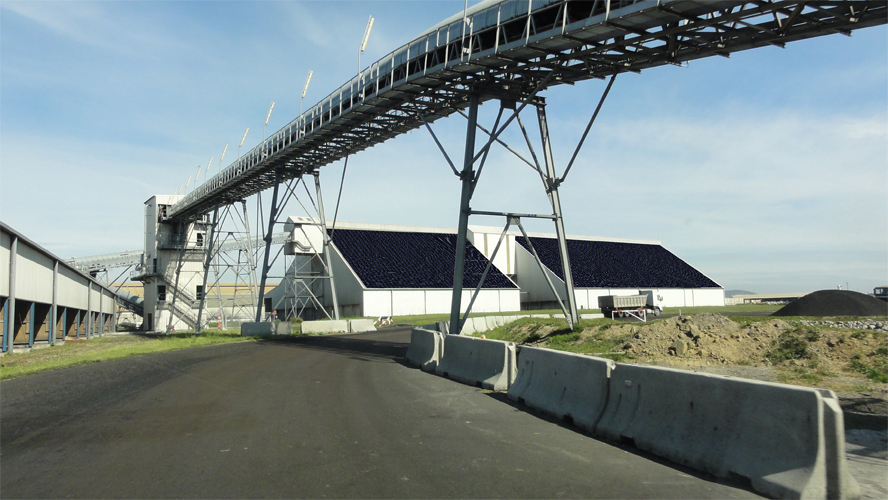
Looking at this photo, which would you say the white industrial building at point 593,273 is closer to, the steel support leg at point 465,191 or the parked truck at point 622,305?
the parked truck at point 622,305

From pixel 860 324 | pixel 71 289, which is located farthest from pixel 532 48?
pixel 71 289

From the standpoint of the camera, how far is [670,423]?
697cm

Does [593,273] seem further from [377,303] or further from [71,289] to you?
[71,289]

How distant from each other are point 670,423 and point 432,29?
1556 centimetres

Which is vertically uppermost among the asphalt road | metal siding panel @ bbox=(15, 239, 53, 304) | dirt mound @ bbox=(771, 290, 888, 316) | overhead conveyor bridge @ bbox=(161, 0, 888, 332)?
overhead conveyor bridge @ bbox=(161, 0, 888, 332)

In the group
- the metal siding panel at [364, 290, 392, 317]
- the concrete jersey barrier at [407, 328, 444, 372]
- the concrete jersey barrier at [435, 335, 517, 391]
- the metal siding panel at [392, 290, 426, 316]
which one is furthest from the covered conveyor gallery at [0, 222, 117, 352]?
the metal siding panel at [392, 290, 426, 316]

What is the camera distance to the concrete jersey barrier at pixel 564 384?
27.7ft

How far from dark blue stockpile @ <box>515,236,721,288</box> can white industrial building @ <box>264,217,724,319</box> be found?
0.13 meters

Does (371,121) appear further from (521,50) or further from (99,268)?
(99,268)

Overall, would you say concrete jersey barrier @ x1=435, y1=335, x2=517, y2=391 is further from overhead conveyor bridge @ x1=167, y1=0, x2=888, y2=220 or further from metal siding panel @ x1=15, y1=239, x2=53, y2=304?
metal siding panel @ x1=15, y1=239, x2=53, y2=304

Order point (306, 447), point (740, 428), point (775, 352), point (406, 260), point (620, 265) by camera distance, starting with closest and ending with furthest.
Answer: point (740, 428) < point (306, 447) < point (775, 352) < point (406, 260) < point (620, 265)

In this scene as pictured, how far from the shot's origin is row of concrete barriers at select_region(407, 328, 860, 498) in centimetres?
525

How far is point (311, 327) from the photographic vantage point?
36750 millimetres

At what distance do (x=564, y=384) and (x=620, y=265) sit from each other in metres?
66.2
